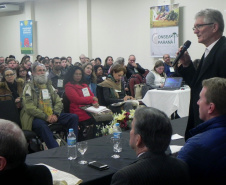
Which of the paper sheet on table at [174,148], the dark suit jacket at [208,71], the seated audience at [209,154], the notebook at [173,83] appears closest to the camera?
the seated audience at [209,154]

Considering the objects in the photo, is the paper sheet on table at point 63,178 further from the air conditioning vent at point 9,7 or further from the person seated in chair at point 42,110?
the air conditioning vent at point 9,7

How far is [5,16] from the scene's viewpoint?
15.1 meters

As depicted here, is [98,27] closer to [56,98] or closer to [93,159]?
[56,98]

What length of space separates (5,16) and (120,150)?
14.1 meters

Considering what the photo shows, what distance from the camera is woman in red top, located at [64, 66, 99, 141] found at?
484 cm

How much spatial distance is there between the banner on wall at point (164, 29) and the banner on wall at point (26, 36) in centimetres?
600

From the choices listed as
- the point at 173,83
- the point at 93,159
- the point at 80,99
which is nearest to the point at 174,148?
the point at 93,159

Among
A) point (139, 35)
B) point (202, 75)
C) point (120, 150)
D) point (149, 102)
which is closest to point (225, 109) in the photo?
point (202, 75)

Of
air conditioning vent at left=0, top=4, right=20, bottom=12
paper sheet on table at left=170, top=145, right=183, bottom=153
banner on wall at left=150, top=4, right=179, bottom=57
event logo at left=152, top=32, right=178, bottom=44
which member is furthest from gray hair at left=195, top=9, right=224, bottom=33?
air conditioning vent at left=0, top=4, right=20, bottom=12

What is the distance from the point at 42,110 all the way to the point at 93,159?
2195mm

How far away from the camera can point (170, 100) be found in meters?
6.30

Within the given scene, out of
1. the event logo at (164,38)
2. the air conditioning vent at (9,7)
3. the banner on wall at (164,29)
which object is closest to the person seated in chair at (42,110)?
the banner on wall at (164,29)

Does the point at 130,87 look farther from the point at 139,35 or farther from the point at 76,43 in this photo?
the point at 76,43

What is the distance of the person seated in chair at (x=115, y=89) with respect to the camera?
5.02 metres
